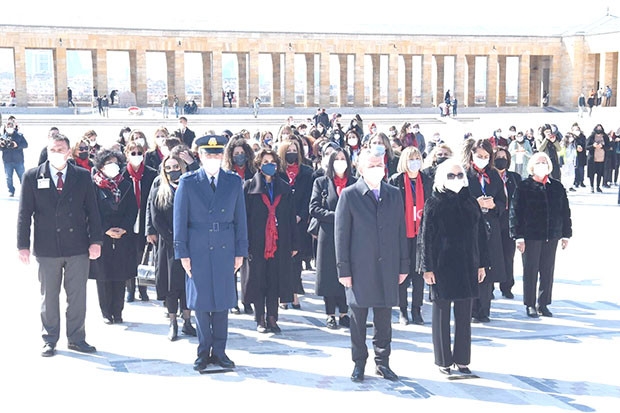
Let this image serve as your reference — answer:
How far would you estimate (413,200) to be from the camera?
9.20 m

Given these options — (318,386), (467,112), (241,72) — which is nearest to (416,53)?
(467,112)

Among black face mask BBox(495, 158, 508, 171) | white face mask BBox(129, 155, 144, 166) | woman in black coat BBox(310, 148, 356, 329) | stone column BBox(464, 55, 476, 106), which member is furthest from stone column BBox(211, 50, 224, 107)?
woman in black coat BBox(310, 148, 356, 329)

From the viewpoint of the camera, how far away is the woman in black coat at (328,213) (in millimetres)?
8766

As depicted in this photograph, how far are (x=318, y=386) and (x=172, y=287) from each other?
78.9 inches

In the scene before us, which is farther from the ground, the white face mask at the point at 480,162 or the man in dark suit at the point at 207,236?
the white face mask at the point at 480,162

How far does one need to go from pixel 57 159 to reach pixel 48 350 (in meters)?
1.73

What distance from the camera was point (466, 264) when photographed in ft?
23.5

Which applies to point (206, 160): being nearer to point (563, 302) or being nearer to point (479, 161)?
point (479, 161)

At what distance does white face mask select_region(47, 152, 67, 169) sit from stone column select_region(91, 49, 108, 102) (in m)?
42.9

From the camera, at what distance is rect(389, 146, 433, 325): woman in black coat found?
9.18 m

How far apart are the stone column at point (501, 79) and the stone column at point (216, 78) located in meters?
18.2

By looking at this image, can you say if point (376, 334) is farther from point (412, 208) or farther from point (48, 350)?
point (48, 350)

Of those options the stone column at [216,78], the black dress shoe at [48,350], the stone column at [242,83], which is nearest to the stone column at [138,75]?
the stone column at [216,78]

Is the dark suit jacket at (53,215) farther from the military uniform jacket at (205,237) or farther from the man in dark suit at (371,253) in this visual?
the man in dark suit at (371,253)
